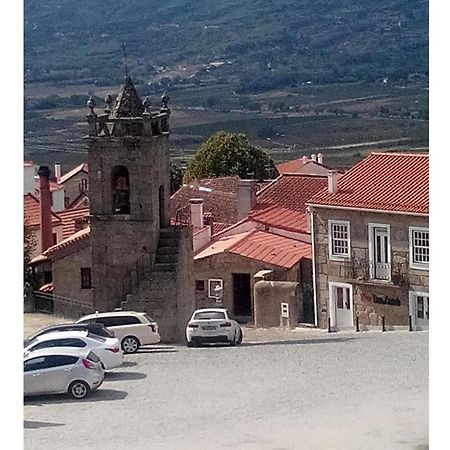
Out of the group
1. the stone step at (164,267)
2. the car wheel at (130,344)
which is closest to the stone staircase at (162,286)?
the stone step at (164,267)

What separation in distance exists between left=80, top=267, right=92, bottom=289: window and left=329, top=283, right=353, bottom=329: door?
896 millimetres

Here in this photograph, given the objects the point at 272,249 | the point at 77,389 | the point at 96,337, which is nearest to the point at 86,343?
the point at 96,337

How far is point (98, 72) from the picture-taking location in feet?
17.6

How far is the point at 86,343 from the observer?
5.02 metres

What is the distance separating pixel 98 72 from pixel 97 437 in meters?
1.44

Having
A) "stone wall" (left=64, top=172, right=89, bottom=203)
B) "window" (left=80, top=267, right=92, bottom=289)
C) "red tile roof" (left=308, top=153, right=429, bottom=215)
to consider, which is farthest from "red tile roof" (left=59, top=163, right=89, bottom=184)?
"red tile roof" (left=308, top=153, right=429, bottom=215)

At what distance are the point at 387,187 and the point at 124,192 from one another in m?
0.98

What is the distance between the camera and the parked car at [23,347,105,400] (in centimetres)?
495

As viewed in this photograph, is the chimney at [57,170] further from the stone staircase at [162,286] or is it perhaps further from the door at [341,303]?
the door at [341,303]

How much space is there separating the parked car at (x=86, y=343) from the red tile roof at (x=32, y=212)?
42 cm
